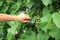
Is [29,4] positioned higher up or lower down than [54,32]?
higher up

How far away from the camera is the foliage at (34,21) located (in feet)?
5.56

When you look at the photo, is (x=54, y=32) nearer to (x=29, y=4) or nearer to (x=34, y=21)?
(x=34, y=21)

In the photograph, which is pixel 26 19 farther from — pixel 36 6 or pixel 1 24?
pixel 1 24

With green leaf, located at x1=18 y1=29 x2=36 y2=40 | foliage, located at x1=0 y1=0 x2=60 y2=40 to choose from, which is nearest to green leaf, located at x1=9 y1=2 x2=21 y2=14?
foliage, located at x1=0 y1=0 x2=60 y2=40

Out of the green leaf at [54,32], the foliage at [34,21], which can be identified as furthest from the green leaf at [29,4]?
the green leaf at [54,32]

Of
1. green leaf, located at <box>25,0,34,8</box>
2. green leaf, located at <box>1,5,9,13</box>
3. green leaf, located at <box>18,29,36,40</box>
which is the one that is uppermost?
green leaf, located at <box>25,0,34,8</box>

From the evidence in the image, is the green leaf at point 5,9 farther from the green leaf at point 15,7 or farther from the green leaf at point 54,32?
the green leaf at point 54,32

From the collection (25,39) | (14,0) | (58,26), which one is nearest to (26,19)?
(58,26)

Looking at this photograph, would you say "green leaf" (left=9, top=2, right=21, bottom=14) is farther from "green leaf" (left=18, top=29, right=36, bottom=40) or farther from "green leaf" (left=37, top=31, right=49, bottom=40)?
"green leaf" (left=37, top=31, right=49, bottom=40)

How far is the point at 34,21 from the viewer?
1883 mm

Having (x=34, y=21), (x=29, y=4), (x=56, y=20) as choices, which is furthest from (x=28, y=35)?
(x=56, y=20)

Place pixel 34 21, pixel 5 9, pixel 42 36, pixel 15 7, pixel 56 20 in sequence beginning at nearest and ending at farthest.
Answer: pixel 56 20
pixel 42 36
pixel 34 21
pixel 15 7
pixel 5 9

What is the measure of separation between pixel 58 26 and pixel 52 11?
27 centimetres

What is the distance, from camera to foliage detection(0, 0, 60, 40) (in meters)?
1.69
